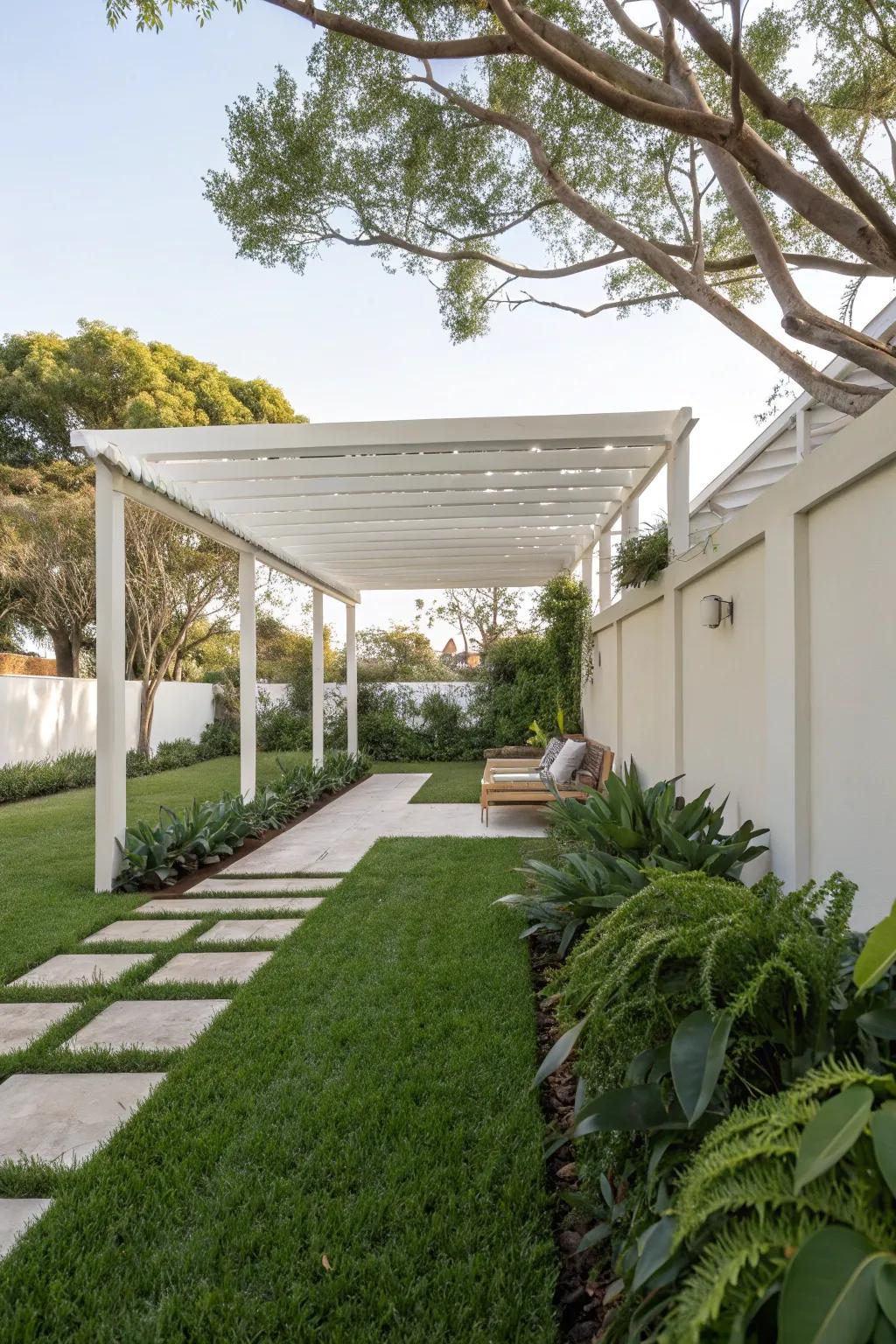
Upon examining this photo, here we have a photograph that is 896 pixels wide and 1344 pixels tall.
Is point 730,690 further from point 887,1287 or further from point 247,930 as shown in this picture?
point 887,1287

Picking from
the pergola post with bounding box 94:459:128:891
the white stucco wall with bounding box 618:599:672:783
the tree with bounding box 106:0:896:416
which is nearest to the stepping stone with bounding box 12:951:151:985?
the pergola post with bounding box 94:459:128:891

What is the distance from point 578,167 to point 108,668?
5.58 metres

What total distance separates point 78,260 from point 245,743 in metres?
8.18

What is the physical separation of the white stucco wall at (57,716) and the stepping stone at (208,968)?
643 centimetres

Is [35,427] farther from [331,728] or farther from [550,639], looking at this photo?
[550,639]

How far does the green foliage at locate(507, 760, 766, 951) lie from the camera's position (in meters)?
3.27

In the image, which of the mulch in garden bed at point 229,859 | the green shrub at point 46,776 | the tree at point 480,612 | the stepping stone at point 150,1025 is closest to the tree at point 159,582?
the green shrub at point 46,776

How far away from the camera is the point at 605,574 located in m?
8.90

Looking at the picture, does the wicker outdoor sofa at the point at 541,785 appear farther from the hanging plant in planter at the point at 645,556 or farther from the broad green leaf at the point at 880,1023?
the broad green leaf at the point at 880,1023

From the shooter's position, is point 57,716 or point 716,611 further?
point 57,716

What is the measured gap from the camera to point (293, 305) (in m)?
9.33

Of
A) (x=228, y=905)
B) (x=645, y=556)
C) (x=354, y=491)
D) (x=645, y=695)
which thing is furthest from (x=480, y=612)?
(x=228, y=905)

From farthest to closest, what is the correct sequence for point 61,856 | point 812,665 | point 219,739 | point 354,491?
point 219,739 < point 354,491 < point 61,856 < point 812,665

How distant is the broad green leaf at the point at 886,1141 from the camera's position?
35.8 inches
